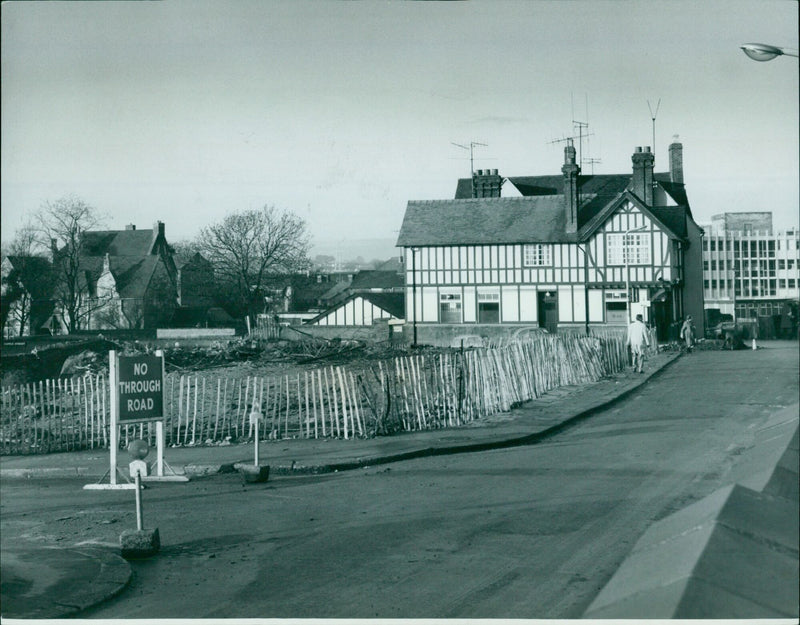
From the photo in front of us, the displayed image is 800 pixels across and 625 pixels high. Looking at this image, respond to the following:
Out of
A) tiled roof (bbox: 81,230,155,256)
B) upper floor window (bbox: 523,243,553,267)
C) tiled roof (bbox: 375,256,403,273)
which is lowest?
tiled roof (bbox: 375,256,403,273)

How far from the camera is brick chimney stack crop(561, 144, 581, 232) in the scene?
799cm

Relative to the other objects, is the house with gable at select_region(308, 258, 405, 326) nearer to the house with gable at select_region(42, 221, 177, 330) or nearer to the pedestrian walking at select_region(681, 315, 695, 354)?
the house with gable at select_region(42, 221, 177, 330)

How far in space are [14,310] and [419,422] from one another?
6.43 meters

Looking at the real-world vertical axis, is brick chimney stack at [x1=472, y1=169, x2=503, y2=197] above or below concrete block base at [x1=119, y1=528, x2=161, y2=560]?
above

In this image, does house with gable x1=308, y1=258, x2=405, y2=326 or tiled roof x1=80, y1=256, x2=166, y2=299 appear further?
house with gable x1=308, y1=258, x2=405, y2=326

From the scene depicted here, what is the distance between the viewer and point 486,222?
10055 millimetres

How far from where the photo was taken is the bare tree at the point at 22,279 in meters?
7.77

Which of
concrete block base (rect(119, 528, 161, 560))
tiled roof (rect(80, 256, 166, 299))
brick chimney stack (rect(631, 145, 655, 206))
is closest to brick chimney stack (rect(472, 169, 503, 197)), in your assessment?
brick chimney stack (rect(631, 145, 655, 206))

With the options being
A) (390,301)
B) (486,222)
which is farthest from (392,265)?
(390,301)

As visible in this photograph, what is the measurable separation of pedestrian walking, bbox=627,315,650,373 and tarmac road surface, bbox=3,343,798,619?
0.94m

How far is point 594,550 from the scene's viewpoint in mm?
5871

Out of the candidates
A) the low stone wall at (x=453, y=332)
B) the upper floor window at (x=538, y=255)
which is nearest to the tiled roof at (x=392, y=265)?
the low stone wall at (x=453, y=332)

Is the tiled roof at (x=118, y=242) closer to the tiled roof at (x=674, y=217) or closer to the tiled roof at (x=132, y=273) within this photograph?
the tiled roof at (x=132, y=273)

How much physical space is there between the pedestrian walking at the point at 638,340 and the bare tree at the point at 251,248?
4486mm
